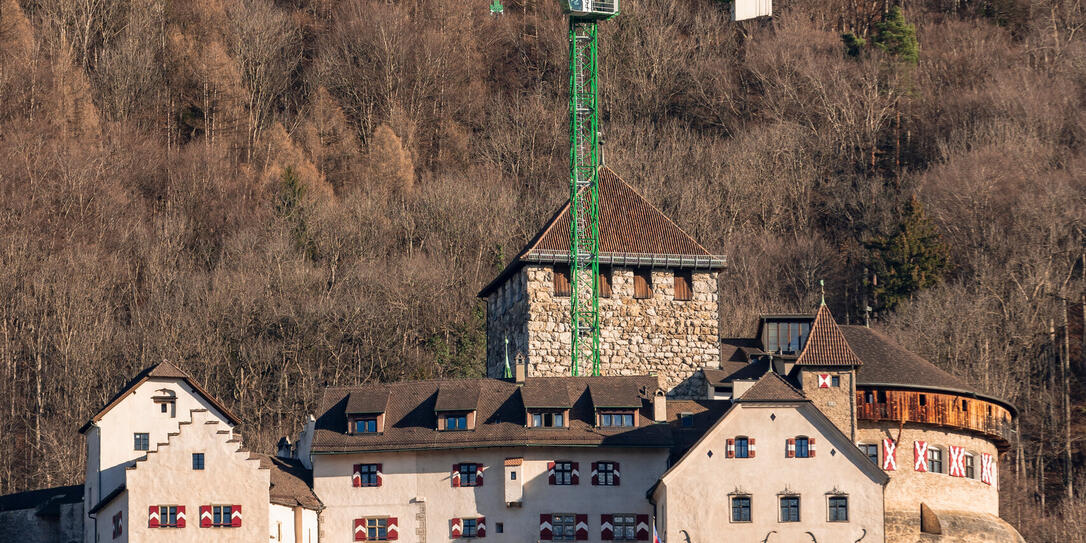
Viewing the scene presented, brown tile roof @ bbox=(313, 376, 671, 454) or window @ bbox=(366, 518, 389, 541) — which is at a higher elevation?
brown tile roof @ bbox=(313, 376, 671, 454)

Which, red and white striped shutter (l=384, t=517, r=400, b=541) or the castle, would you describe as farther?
red and white striped shutter (l=384, t=517, r=400, b=541)

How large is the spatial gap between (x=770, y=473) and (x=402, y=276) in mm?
33165

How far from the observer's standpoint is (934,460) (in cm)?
7062

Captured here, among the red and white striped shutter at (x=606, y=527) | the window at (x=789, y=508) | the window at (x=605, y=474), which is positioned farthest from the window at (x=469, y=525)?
the window at (x=789, y=508)

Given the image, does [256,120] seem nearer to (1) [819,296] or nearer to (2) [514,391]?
(1) [819,296]

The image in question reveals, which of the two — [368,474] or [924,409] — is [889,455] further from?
[368,474]

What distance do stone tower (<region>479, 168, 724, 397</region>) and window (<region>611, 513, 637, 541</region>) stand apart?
9.07 m

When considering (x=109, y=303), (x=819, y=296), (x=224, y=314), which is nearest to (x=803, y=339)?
(x=819, y=296)

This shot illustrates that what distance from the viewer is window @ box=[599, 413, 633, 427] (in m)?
67.5

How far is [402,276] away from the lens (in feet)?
309

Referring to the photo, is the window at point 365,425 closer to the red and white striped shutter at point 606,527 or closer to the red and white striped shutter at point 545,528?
the red and white striped shutter at point 545,528

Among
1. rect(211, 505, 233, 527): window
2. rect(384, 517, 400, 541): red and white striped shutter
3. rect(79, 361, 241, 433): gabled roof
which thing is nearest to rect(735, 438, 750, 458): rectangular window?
rect(384, 517, 400, 541): red and white striped shutter

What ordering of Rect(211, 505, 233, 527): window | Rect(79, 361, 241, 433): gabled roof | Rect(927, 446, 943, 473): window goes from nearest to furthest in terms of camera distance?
1. Rect(211, 505, 233, 527): window
2. Rect(79, 361, 241, 433): gabled roof
3. Rect(927, 446, 943, 473): window

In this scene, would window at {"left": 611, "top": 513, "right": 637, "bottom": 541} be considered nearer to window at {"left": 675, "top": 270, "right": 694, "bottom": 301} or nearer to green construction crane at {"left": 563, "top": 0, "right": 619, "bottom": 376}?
green construction crane at {"left": 563, "top": 0, "right": 619, "bottom": 376}
